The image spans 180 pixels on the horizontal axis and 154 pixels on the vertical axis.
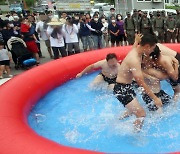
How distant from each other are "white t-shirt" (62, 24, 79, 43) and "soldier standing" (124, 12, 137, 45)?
1.75 meters

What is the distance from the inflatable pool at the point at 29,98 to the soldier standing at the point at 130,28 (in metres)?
2.51

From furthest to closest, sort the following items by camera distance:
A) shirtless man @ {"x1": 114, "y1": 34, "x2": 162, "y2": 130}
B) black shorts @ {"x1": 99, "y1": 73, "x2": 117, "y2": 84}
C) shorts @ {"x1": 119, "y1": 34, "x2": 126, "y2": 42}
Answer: shorts @ {"x1": 119, "y1": 34, "x2": 126, "y2": 42}, black shorts @ {"x1": 99, "y1": 73, "x2": 117, "y2": 84}, shirtless man @ {"x1": 114, "y1": 34, "x2": 162, "y2": 130}

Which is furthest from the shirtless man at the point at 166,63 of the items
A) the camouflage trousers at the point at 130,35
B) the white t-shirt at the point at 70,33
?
the camouflage trousers at the point at 130,35

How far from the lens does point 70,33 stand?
796 centimetres

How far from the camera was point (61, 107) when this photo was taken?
4773 mm

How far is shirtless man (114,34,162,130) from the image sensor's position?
348 cm

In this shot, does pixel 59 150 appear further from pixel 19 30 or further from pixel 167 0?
pixel 167 0

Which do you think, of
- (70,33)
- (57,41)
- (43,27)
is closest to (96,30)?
(70,33)

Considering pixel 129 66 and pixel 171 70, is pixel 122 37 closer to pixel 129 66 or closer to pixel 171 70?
pixel 171 70

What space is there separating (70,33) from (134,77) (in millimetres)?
4674

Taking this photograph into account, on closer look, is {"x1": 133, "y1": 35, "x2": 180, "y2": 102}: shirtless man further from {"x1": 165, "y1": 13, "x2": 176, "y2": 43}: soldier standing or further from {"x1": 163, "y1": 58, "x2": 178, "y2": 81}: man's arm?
{"x1": 165, "y1": 13, "x2": 176, "y2": 43}: soldier standing

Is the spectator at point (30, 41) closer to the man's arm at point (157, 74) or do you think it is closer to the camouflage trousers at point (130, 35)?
the camouflage trousers at point (130, 35)

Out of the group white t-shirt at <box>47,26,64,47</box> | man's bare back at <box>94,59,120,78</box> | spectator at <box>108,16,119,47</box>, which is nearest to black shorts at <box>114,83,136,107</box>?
man's bare back at <box>94,59,120,78</box>


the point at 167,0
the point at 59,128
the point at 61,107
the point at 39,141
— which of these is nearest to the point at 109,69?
the point at 61,107
